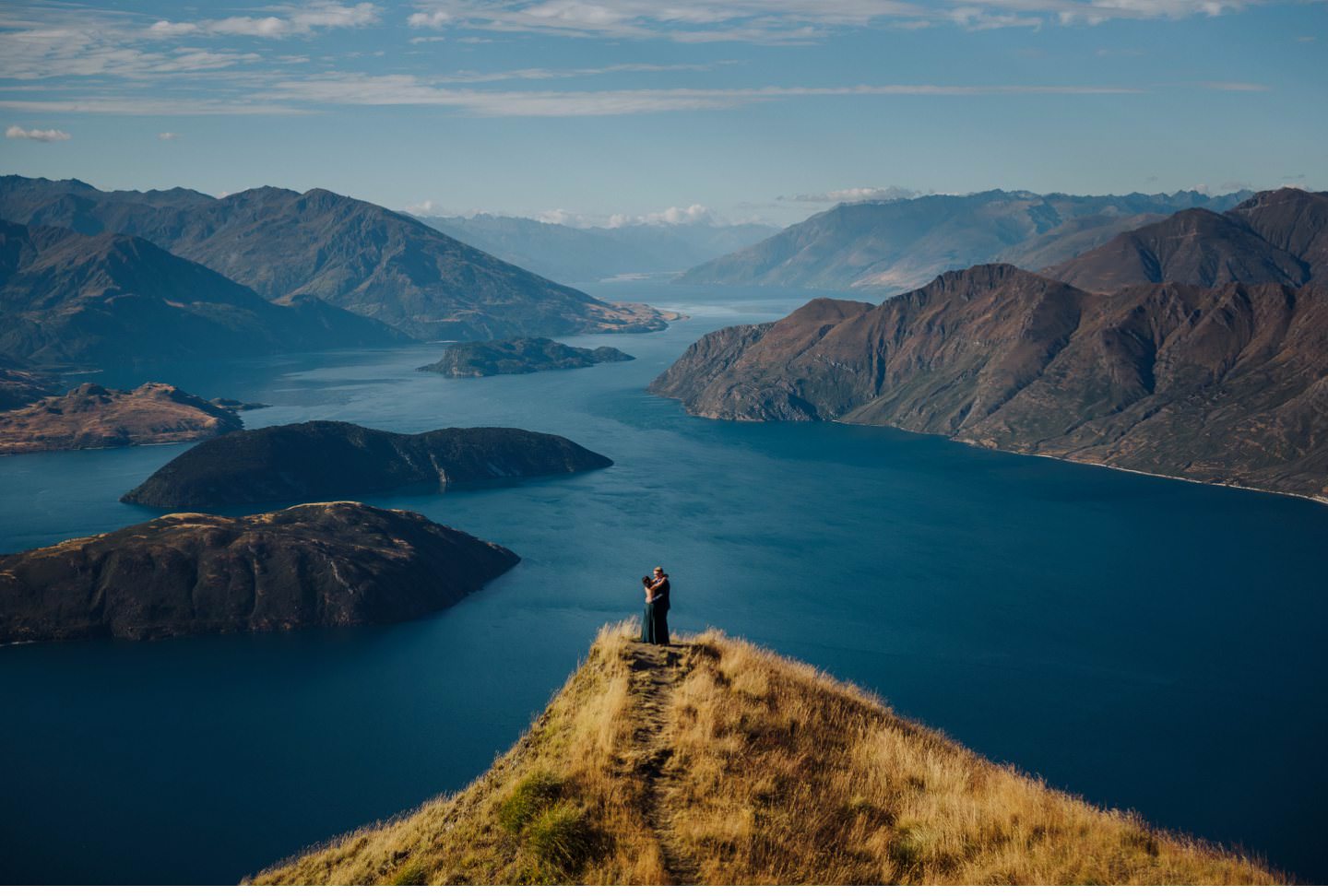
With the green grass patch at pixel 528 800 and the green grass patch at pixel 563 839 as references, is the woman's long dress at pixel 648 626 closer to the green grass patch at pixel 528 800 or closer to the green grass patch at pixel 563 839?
the green grass patch at pixel 528 800

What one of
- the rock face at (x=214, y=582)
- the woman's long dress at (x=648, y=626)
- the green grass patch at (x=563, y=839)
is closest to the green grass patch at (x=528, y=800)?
the green grass patch at (x=563, y=839)

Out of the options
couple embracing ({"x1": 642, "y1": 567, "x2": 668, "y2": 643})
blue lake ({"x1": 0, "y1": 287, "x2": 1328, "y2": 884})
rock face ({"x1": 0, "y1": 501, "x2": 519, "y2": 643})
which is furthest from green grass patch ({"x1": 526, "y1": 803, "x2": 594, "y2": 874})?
rock face ({"x1": 0, "y1": 501, "x2": 519, "y2": 643})

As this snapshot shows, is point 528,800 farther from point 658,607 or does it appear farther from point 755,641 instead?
point 755,641

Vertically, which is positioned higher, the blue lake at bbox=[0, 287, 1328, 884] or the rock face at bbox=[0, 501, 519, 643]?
the rock face at bbox=[0, 501, 519, 643]

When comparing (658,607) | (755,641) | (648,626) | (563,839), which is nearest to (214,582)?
(755,641)

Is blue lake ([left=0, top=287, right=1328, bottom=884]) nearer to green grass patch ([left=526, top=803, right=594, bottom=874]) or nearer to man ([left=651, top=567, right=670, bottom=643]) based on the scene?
man ([left=651, top=567, right=670, bottom=643])
